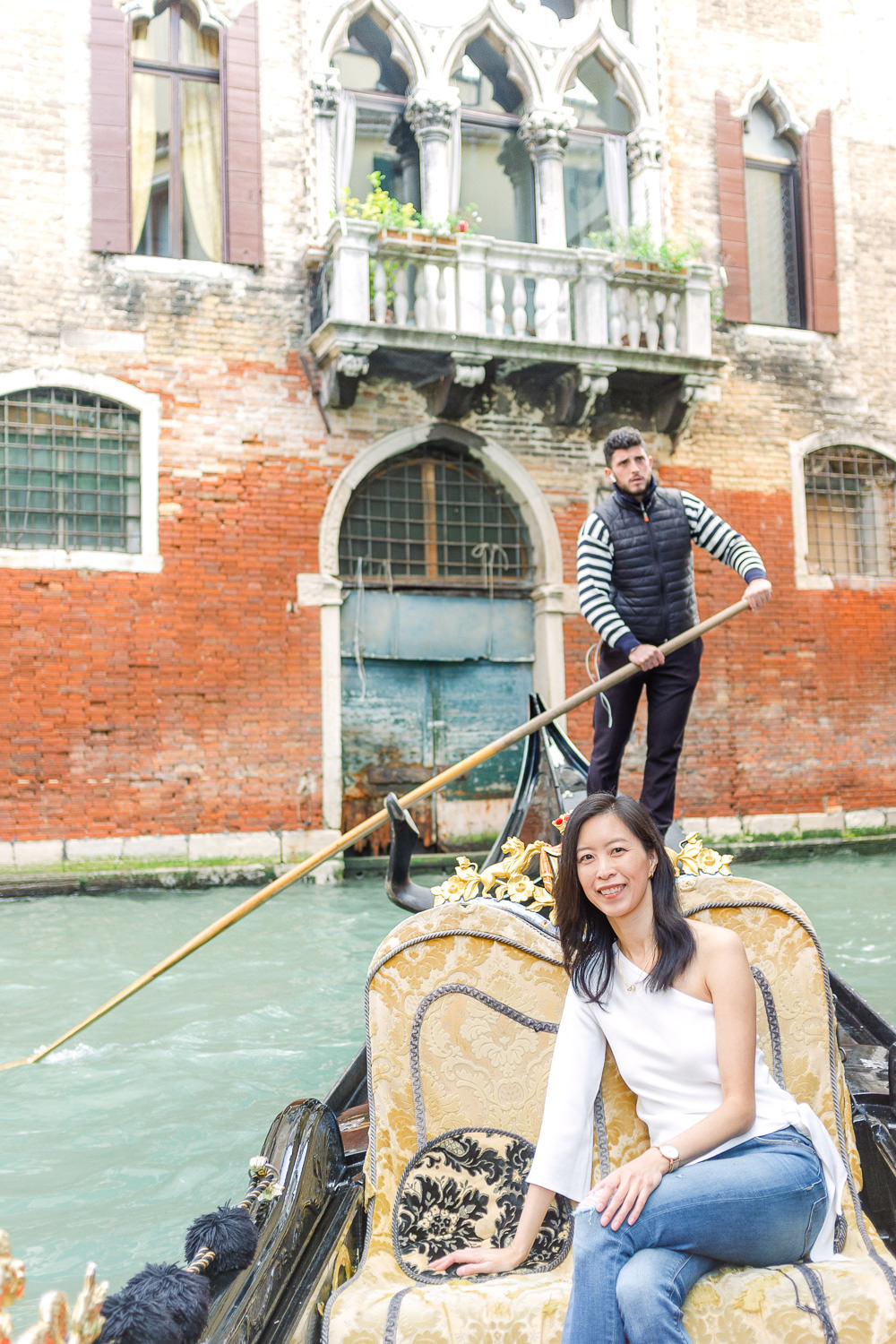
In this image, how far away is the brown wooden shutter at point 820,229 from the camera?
9039mm

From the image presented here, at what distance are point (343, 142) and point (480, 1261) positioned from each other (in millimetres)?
7897

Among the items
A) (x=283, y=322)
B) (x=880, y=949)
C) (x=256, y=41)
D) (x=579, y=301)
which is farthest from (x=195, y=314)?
(x=880, y=949)

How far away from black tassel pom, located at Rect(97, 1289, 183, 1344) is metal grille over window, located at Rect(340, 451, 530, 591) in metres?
6.82

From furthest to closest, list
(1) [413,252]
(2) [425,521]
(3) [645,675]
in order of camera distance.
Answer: (2) [425,521] → (1) [413,252] → (3) [645,675]

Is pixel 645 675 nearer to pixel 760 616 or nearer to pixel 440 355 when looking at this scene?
pixel 440 355

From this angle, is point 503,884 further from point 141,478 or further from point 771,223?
point 771,223

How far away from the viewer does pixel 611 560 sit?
3609mm

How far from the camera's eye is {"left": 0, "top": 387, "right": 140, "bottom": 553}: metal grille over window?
7168 millimetres

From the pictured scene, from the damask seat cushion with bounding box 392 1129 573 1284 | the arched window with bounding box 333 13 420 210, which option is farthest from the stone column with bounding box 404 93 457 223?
the damask seat cushion with bounding box 392 1129 573 1284

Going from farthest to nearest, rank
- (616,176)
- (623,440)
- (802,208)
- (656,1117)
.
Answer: (802,208) < (616,176) < (623,440) < (656,1117)

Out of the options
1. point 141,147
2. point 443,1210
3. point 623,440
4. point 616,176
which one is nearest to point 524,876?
point 443,1210

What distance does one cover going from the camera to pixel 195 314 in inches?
297

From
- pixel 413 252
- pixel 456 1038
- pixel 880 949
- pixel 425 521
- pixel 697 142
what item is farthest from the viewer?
pixel 697 142

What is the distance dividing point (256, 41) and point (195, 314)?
6.79 ft
